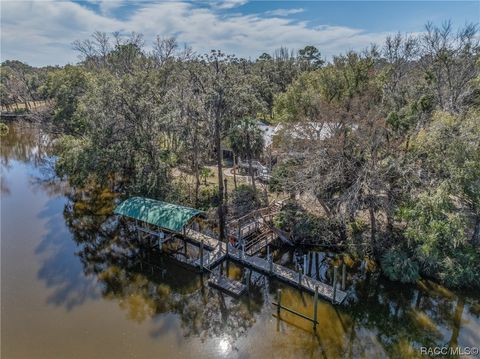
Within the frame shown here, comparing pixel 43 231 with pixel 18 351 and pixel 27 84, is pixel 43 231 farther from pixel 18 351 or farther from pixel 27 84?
pixel 27 84

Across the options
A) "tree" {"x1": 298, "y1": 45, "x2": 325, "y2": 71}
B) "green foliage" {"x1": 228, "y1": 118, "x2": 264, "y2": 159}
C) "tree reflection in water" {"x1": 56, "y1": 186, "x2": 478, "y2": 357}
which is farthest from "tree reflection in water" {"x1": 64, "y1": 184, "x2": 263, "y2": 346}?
"tree" {"x1": 298, "y1": 45, "x2": 325, "y2": 71}

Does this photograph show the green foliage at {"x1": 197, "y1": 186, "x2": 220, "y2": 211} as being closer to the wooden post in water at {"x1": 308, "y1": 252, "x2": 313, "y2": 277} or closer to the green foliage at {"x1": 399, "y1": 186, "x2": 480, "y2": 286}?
the wooden post in water at {"x1": 308, "y1": 252, "x2": 313, "y2": 277}

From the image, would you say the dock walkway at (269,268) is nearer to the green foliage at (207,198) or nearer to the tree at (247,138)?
the green foliage at (207,198)

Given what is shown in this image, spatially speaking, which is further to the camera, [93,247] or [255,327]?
[93,247]

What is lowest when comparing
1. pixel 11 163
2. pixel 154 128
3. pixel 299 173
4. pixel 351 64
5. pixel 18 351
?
pixel 18 351

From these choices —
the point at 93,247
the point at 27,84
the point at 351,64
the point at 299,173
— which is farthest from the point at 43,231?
the point at 27,84

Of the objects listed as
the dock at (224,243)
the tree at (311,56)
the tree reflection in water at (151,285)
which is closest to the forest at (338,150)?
the dock at (224,243)

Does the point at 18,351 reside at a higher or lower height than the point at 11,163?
lower
